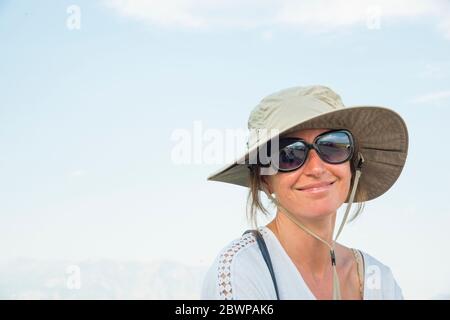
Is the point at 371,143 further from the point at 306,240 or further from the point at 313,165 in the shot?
the point at 306,240

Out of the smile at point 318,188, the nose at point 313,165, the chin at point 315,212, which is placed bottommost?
the chin at point 315,212

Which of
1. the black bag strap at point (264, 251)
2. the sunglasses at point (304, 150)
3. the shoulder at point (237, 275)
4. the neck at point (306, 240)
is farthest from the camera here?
the neck at point (306, 240)

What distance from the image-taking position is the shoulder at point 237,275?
319 centimetres

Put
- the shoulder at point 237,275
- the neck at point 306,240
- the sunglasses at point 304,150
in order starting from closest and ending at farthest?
the shoulder at point 237,275 → the sunglasses at point 304,150 → the neck at point 306,240

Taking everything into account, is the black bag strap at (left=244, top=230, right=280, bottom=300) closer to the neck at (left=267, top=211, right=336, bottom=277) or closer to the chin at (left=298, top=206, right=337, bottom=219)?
the neck at (left=267, top=211, right=336, bottom=277)

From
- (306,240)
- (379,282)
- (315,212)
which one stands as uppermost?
(315,212)

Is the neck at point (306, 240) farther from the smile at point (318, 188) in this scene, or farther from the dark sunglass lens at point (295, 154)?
the dark sunglass lens at point (295, 154)

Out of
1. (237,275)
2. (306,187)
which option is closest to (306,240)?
(306,187)

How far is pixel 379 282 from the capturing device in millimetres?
3707

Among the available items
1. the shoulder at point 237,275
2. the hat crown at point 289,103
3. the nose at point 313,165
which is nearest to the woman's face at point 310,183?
the nose at point 313,165

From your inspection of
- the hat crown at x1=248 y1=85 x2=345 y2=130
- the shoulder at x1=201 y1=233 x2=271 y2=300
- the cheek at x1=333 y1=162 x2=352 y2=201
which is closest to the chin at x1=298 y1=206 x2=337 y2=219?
the cheek at x1=333 y1=162 x2=352 y2=201

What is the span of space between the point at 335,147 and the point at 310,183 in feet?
0.75
